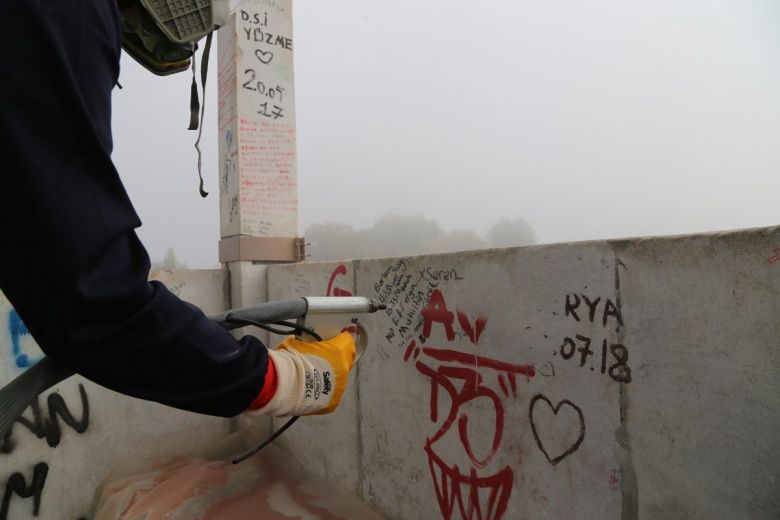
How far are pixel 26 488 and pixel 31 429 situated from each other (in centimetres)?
39

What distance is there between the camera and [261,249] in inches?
166

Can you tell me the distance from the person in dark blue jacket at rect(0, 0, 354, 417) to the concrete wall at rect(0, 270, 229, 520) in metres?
3.07

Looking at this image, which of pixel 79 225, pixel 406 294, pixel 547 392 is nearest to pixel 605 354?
pixel 547 392

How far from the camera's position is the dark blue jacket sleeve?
764 millimetres

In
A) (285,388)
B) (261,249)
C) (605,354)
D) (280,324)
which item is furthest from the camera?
(261,249)

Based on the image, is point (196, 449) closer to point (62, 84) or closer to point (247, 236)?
point (247, 236)

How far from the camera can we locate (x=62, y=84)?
78 centimetres

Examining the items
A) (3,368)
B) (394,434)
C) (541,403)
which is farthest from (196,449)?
(541,403)

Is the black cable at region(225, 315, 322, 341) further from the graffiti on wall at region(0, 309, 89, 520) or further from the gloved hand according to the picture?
the graffiti on wall at region(0, 309, 89, 520)

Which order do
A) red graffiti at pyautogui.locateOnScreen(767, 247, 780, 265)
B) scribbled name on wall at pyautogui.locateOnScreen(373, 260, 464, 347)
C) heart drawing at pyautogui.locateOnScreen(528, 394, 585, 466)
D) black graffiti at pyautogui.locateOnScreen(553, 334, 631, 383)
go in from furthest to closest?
scribbled name on wall at pyautogui.locateOnScreen(373, 260, 464, 347) < heart drawing at pyautogui.locateOnScreen(528, 394, 585, 466) < black graffiti at pyautogui.locateOnScreen(553, 334, 631, 383) < red graffiti at pyautogui.locateOnScreen(767, 247, 780, 265)

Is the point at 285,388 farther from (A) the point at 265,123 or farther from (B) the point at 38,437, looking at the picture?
(A) the point at 265,123

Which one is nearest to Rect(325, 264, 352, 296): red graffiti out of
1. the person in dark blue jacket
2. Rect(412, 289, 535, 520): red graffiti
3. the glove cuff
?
Rect(412, 289, 535, 520): red graffiti

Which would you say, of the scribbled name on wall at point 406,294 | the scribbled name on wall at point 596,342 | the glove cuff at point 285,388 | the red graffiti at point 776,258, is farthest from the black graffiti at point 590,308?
the glove cuff at point 285,388

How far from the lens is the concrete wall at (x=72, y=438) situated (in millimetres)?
3283
